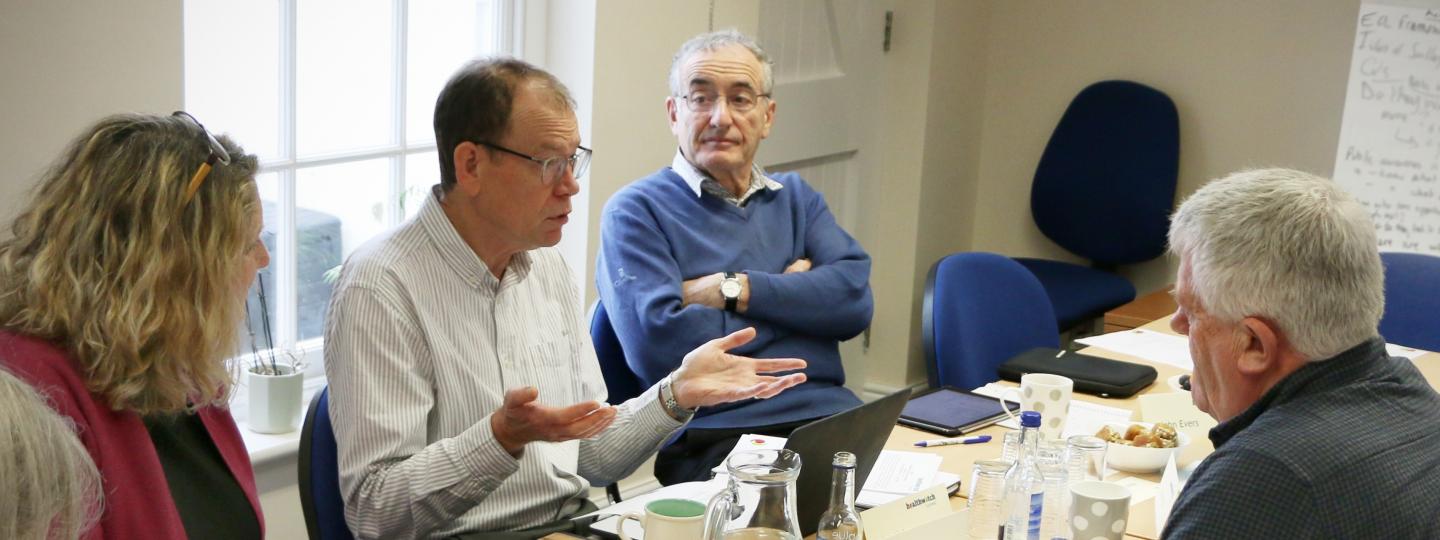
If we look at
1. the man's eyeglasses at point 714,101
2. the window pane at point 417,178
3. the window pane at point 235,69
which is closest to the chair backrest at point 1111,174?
the man's eyeglasses at point 714,101

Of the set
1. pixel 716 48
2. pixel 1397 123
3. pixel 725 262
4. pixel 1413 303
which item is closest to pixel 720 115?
pixel 716 48

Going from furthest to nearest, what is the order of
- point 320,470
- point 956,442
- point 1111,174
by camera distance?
point 1111,174 < point 956,442 < point 320,470

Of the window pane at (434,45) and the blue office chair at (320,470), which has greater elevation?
the window pane at (434,45)

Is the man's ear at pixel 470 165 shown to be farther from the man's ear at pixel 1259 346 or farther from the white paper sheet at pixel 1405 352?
the white paper sheet at pixel 1405 352

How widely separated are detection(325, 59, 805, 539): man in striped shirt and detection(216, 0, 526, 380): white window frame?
0.70 m

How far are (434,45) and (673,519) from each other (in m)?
1.85

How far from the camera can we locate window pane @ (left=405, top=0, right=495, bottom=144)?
3096 mm

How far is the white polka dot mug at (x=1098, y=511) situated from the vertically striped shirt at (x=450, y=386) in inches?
28.2

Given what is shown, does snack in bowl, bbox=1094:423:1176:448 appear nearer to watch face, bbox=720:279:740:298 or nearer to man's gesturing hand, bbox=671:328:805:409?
man's gesturing hand, bbox=671:328:805:409

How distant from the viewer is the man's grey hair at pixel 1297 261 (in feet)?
4.82

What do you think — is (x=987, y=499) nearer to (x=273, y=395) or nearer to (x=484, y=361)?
(x=484, y=361)

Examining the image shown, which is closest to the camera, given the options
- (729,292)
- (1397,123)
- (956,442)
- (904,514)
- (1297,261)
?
(1297,261)

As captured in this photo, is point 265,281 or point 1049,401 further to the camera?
point 265,281

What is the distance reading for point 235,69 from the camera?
2643mm
